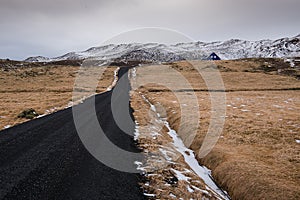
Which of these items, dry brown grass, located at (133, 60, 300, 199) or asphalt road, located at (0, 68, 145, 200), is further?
dry brown grass, located at (133, 60, 300, 199)

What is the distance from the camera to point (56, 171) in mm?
9320

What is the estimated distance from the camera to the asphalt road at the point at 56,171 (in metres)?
7.79

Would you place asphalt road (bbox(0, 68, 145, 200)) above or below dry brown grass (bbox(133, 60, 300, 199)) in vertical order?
above

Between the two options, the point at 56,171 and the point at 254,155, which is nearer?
the point at 56,171

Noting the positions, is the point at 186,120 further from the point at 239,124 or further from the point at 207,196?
the point at 207,196

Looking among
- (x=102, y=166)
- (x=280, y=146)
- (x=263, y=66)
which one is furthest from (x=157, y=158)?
(x=263, y=66)

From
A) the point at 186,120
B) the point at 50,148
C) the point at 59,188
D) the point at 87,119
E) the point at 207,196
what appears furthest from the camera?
the point at 186,120

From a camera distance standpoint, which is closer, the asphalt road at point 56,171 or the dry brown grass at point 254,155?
the asphalt road at point 56,171

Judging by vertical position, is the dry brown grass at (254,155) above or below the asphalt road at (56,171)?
below

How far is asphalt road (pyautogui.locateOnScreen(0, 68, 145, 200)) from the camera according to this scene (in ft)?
25.5

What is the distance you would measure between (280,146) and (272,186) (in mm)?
6070

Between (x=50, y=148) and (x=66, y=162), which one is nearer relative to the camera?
(x=66, y=162)

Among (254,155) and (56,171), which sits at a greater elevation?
(56,171)

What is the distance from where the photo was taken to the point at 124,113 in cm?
2291
